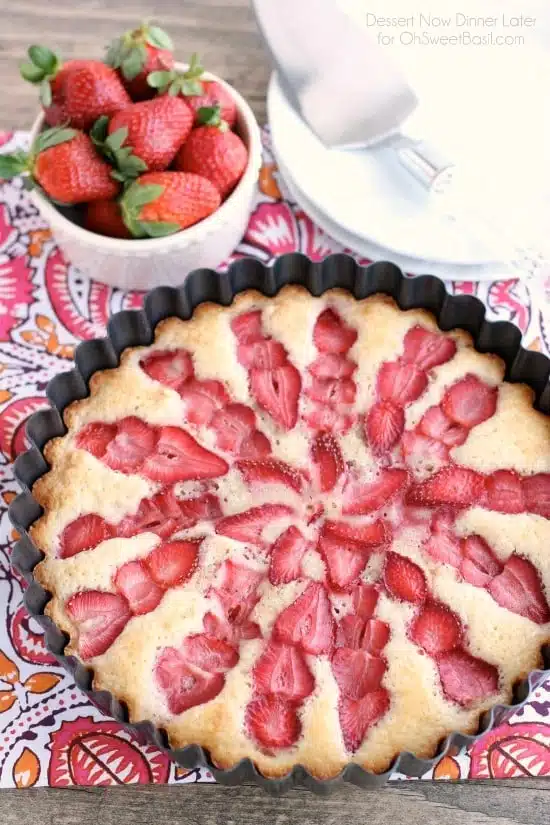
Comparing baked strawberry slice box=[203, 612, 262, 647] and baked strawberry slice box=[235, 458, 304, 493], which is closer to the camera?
baked strawberry slice box=[203, 612, 262, 647]

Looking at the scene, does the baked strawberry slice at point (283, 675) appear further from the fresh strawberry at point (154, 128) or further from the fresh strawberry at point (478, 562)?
the fresh strawberry at point (154, 128)

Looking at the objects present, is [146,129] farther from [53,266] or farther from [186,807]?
[186,807]

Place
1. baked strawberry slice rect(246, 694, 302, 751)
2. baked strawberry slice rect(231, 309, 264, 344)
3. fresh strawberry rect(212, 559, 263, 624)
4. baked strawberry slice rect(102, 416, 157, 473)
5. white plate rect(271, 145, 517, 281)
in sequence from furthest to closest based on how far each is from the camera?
1. white plate rect(271, 145, 517, 281)
2. baked strawberry slice rect(231, 309, 264, 344)
3. baked strawberry slice rect(102, 416, 157, 473)
4. fresh strawberry rect(212, 559, 263, 624)
5. baked strawberry slice rect(246, 694, 302, 751)

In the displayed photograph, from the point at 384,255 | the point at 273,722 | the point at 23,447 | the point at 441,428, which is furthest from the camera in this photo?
the point at 384,255

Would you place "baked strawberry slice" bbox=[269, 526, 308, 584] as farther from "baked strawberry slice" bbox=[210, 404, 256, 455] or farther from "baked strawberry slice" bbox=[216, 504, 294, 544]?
"baked strawberry slice" bbox=[210, 404, 256, 455]

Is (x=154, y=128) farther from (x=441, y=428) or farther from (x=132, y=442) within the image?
(x=441, y=428)

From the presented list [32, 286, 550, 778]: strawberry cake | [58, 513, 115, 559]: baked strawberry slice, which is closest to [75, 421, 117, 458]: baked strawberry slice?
[32, 286, 550, 778]: strawberry cake

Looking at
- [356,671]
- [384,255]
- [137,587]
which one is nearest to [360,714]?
[356,671]
